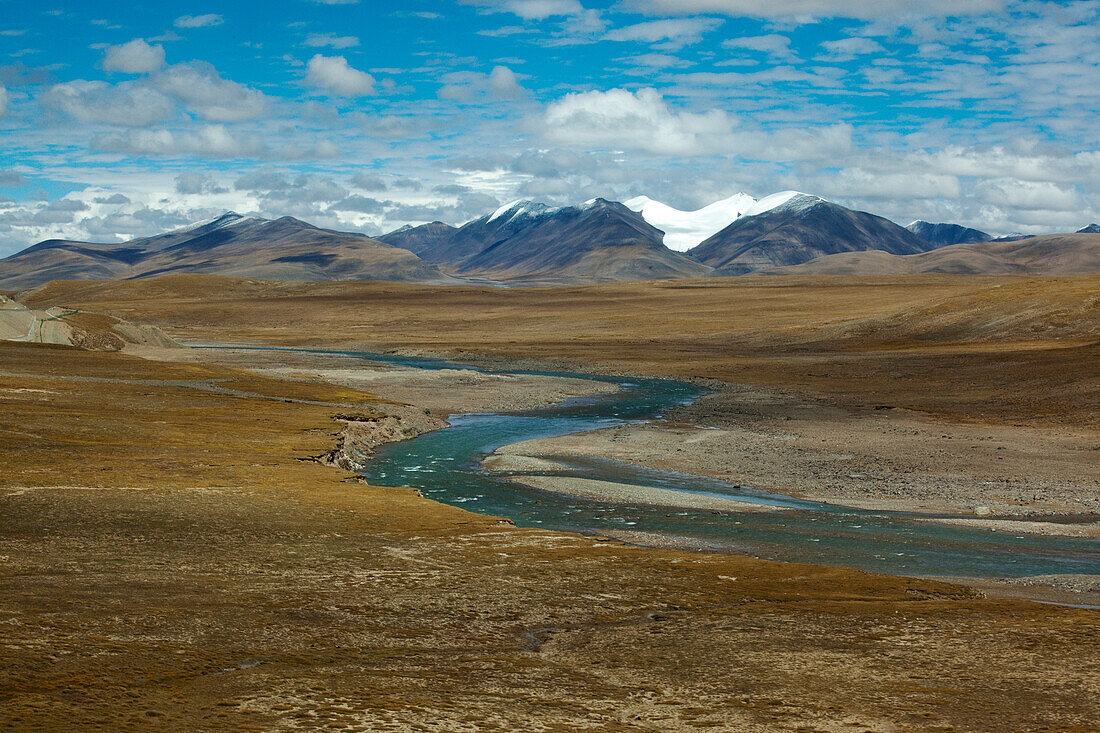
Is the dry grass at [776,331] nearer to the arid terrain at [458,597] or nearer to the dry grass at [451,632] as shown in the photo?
the arid terrain at [458,597]

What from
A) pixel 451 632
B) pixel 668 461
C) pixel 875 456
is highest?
pixel 451 632

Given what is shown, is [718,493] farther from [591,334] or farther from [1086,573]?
[591,334]

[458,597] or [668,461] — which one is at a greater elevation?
[458,597]

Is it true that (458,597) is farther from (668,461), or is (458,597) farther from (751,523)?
(668,461)

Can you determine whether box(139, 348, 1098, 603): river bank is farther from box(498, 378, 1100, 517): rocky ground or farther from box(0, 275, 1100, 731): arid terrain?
box(0, 275, 1100, 731): arid terrain

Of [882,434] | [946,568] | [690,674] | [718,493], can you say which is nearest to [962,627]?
[690,674]

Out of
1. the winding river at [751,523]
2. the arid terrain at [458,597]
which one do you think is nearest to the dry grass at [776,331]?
the arid terrain at [458,597]

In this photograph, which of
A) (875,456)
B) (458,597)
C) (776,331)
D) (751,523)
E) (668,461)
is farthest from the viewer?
(776,331)

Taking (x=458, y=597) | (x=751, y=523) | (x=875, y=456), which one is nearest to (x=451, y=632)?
(x=458, y=597)
